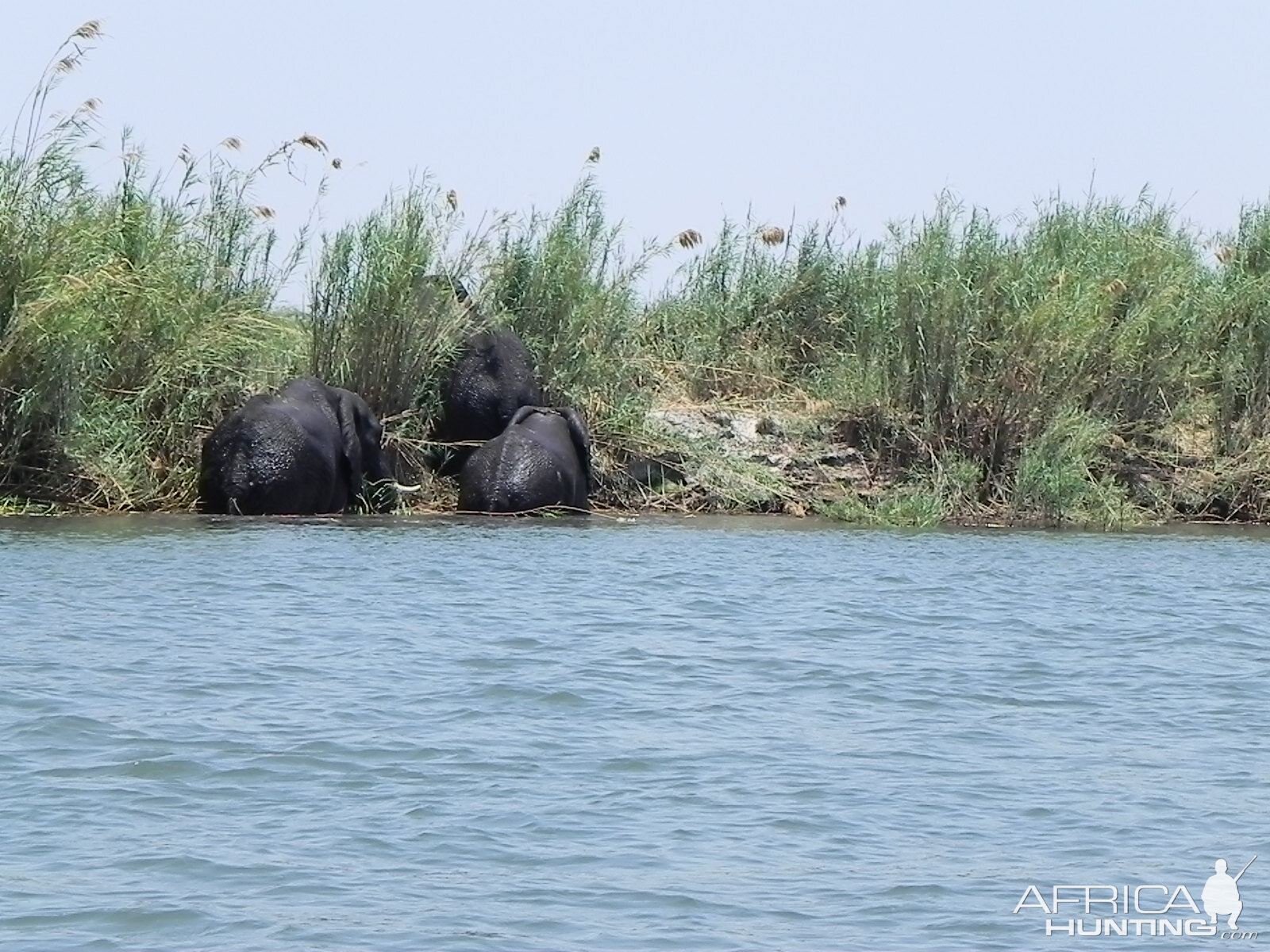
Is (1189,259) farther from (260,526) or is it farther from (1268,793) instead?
(1268,793)

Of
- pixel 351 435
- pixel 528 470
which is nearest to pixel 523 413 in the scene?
pixel 528 470

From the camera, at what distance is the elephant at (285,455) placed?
50.1 ft

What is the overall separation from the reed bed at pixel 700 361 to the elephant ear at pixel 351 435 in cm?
85

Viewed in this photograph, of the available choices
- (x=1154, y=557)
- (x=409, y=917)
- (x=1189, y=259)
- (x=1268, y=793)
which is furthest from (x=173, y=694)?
(x=1189, y=259)

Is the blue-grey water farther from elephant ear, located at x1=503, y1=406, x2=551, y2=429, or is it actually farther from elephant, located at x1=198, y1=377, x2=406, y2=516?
elephant ear, located at x1=503, y1=406, x2=551, y2=429

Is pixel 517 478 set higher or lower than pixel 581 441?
lower

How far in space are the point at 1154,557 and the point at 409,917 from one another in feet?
33.6

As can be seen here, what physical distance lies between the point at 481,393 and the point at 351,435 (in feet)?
4.84

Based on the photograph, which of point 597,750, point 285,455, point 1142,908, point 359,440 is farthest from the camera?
point 359,440

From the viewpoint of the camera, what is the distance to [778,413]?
1864 centimetres

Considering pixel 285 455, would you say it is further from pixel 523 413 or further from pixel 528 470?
pixel 523 413

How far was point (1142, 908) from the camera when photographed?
6.06 meters

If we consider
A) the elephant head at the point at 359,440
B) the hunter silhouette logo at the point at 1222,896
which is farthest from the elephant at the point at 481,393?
the hunter silhouette logo at the point at 1222,896

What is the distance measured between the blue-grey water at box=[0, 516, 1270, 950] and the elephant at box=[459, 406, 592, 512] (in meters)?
2.61
